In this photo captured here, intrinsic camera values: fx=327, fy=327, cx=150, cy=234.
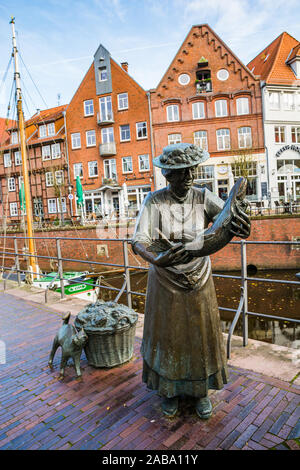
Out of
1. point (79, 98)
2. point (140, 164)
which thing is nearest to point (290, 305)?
point (140, 164)

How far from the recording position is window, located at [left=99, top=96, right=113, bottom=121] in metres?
27.0

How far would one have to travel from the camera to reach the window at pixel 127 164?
26547mm

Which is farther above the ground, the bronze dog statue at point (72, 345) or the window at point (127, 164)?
the window at point (127, 164)

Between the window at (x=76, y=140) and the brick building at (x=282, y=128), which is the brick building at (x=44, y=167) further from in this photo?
the brick building at (x=282, y=128)

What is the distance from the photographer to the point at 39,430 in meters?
2.50

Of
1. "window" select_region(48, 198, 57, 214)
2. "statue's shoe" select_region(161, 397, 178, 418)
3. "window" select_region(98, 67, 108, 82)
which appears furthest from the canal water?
"window" select_region(98, 67, 108, 82)

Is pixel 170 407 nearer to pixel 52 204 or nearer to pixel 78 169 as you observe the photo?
pixel 78 169

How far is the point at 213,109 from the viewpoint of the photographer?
2503cm

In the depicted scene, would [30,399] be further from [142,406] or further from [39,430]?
[142,406]

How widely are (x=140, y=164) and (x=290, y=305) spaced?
1750cm

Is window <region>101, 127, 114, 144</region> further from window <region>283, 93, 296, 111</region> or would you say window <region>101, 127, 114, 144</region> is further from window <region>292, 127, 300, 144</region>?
window <region>292, 127, 300, 144</region>

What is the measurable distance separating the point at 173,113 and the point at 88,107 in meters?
7.59

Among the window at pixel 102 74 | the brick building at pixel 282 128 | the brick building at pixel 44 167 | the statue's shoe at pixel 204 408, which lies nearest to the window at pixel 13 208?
the brick building at pixel 44 167

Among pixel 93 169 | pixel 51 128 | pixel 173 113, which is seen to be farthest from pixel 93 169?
pixel 173 113
